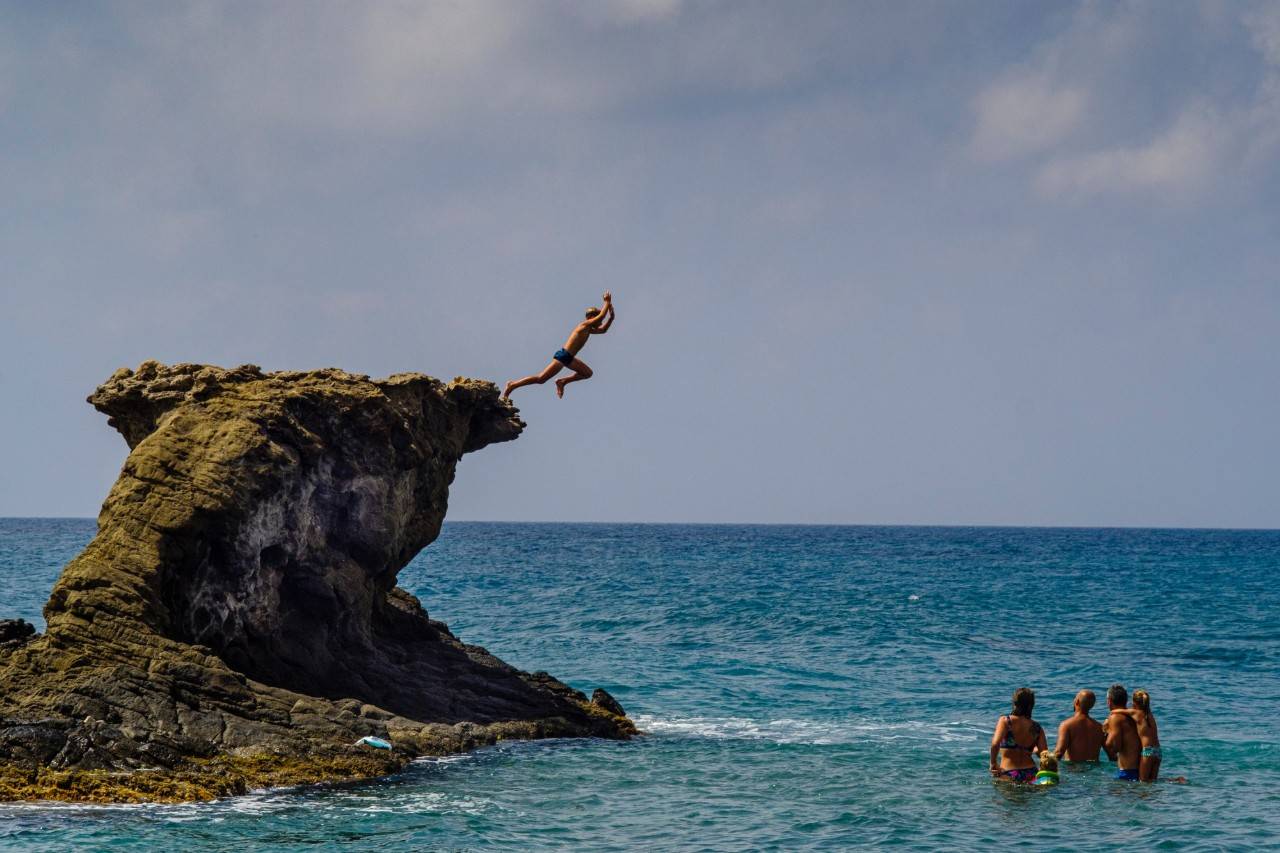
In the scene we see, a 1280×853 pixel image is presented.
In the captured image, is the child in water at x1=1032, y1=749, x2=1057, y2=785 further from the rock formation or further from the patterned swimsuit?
the rock formation

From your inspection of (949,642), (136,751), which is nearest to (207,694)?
(136,751)

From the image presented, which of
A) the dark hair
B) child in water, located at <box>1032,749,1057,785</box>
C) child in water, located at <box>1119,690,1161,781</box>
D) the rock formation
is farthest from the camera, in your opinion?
child in water, located at <box>1119,690,1161,781</box>

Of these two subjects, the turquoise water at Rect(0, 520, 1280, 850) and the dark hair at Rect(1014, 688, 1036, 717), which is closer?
the turquoise water at Rect(0, 520, 1280, 850)

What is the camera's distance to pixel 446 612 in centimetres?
4809

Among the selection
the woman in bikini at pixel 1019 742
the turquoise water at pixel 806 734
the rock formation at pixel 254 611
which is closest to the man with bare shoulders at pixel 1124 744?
the turquoise water at pixel 806 734

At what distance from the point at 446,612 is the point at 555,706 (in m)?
25.4

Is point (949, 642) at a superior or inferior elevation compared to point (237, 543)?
inferior

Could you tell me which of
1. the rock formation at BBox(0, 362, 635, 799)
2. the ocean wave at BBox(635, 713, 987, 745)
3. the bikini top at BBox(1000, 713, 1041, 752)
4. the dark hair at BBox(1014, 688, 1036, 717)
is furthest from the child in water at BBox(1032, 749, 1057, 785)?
the rock formation at BBox(0, 362, 635, 799)

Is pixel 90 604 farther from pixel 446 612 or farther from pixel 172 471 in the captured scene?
pixel 446 612

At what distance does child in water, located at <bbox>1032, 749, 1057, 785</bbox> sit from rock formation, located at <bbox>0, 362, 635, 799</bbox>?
773cm

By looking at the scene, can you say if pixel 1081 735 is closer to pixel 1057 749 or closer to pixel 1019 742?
pixel 1057 749

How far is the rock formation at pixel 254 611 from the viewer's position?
55.2ft

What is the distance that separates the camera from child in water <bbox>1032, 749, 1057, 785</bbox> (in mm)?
18484

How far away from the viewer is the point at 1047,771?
1848 centimetres
